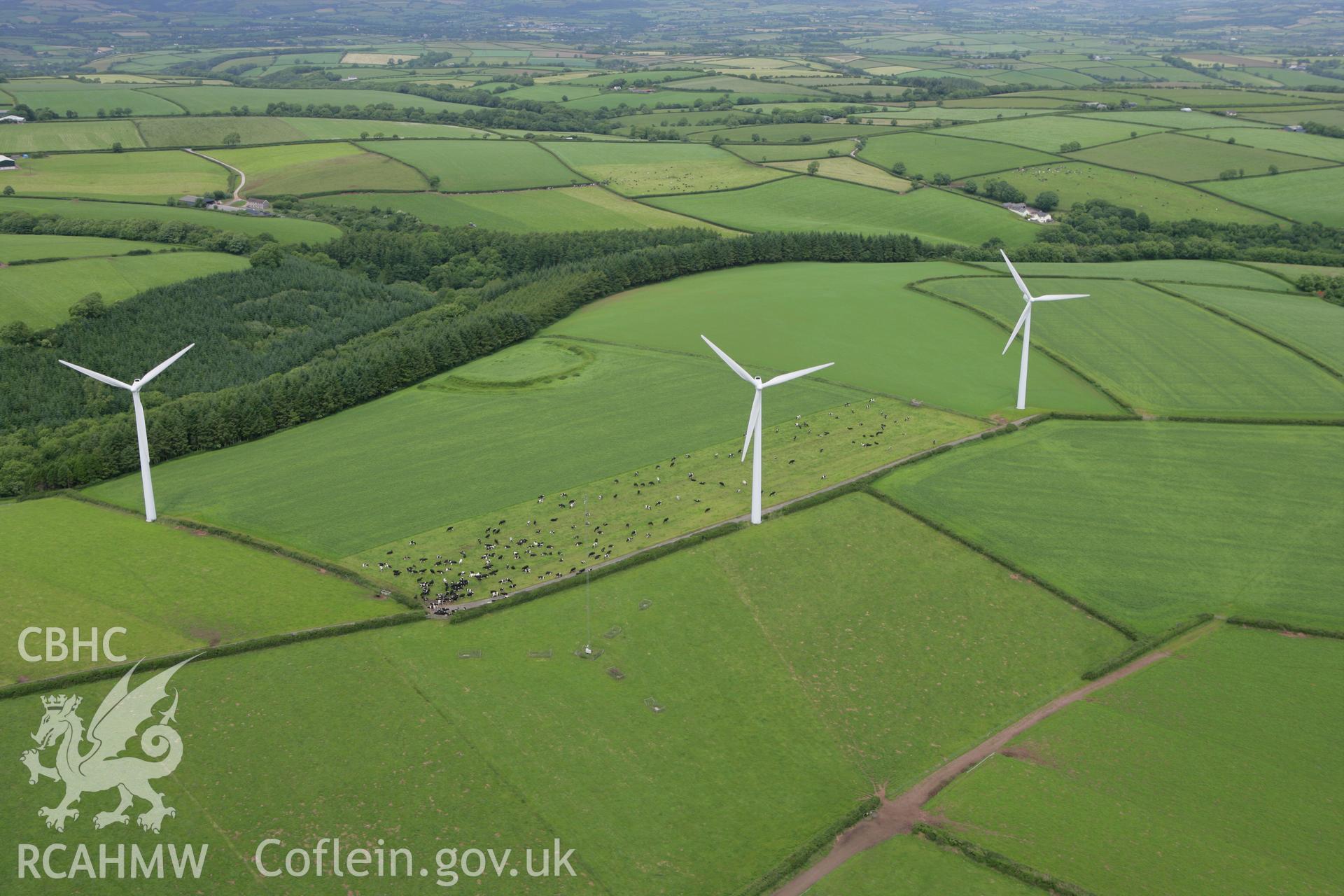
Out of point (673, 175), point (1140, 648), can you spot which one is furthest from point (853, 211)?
point (1140, 648)

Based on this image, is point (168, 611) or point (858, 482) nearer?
point (168, 611)

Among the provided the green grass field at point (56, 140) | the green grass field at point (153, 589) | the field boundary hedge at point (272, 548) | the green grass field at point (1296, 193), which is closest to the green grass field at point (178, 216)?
the green grass field at point (56, 140)

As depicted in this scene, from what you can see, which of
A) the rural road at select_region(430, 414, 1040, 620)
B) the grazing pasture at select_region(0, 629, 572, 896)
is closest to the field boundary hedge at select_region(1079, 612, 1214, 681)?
the rural road at select_region(430, 414, 1040, 620)

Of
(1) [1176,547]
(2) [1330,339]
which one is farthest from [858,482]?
(2) [1330,339]

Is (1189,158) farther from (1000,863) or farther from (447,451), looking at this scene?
(1000,863)

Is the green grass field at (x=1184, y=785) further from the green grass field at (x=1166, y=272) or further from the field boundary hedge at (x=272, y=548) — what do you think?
the green grass field at (x=1166, y=272)

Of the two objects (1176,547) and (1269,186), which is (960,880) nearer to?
(1176,547)
